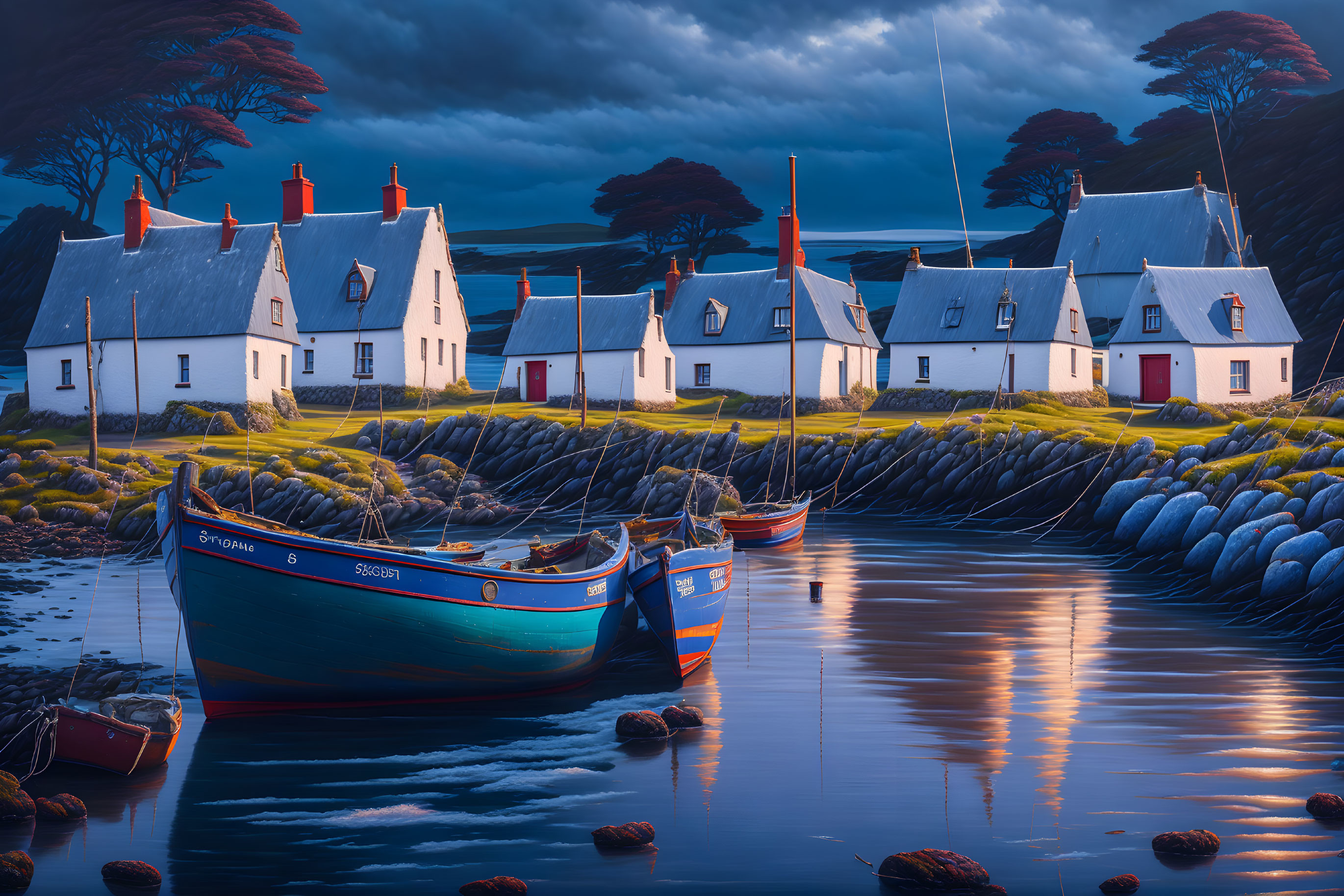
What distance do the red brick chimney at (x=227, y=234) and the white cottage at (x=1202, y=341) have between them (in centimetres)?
4418

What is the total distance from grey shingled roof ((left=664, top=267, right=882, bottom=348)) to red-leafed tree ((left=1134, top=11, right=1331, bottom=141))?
164 ft

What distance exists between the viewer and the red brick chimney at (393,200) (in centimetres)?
6175

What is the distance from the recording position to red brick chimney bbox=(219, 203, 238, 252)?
172 ft

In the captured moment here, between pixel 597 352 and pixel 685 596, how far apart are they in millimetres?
39588

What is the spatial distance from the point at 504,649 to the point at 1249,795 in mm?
9870

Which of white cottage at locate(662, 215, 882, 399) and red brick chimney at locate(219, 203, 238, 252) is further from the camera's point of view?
white cottage at locate(662, 215, 882, 399)

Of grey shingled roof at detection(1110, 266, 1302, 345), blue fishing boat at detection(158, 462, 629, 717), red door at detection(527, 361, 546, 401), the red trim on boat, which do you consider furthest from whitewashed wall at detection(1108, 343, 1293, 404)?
the red trim on boat

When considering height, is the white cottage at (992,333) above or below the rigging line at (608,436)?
above

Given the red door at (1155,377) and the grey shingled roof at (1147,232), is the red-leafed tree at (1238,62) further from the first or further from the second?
the red door at (1155,377)

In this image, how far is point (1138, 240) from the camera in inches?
2808

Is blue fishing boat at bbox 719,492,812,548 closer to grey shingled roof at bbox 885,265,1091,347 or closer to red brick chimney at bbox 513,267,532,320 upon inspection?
grey shingled roof at bbox 885,265,1091,347

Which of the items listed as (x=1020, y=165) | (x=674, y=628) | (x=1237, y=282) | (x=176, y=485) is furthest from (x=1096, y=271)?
(x=176, y=485)

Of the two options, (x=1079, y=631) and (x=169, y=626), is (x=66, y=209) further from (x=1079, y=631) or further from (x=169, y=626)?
(x=1079, y=631)

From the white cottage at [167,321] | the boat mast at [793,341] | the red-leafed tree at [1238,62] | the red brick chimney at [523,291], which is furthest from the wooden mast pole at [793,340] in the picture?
the red-leafed tree at [1238,62]
